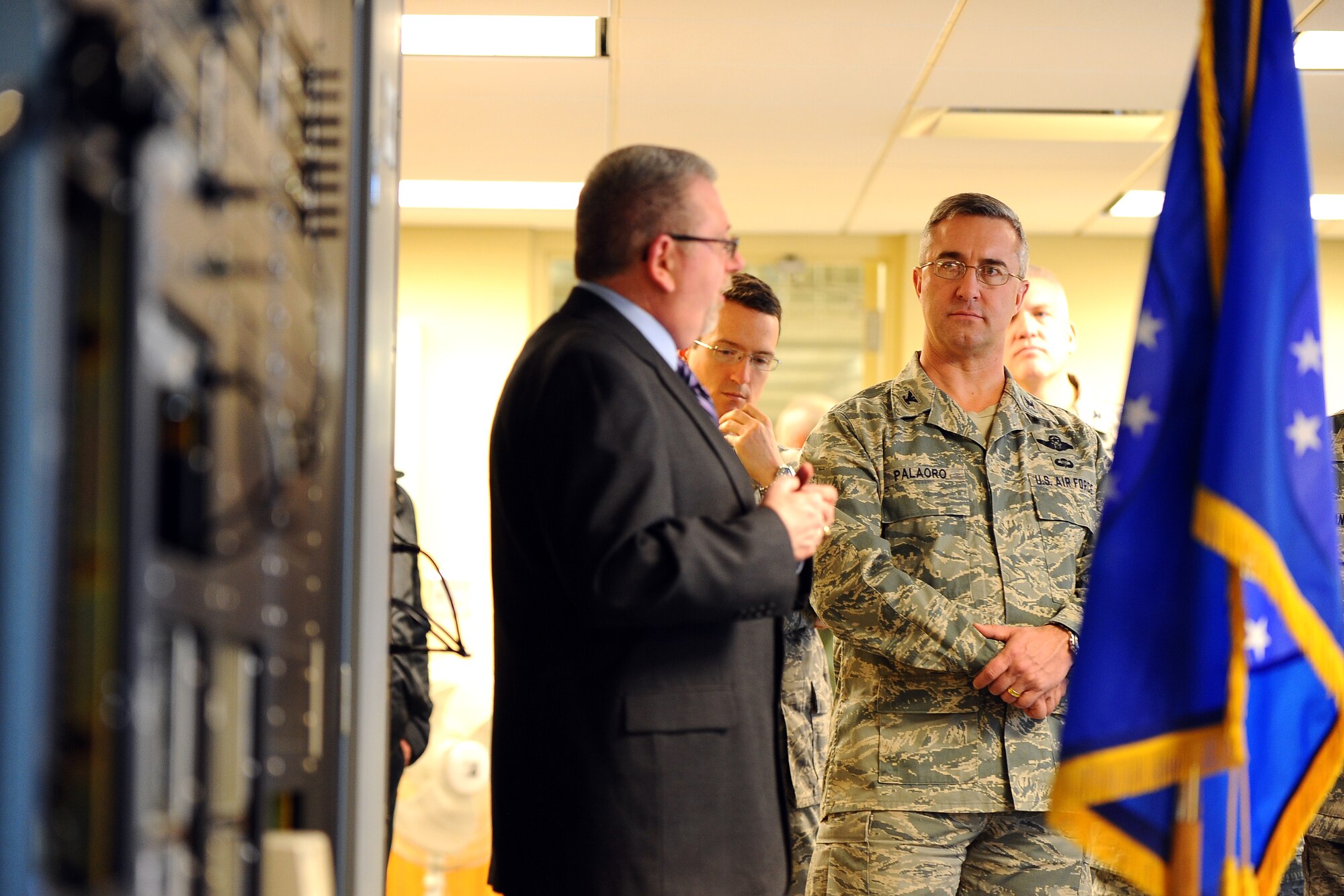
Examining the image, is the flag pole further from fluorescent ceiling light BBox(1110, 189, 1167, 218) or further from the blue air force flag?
fluorescent ceiling light BBox(1110, 189, 1167, 218)

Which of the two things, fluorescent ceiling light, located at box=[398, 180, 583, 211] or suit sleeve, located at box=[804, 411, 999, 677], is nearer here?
suit sleeve, located at box=[804, 411, 999, 677]

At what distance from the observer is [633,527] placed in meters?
1.47

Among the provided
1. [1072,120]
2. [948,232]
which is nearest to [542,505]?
[948,232]

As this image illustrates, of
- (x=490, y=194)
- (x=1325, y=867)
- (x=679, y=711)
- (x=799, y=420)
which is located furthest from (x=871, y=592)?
(x=490, y=194)

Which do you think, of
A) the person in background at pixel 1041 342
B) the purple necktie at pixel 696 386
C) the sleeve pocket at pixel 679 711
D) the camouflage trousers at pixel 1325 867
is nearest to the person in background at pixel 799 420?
the person in background at pixel 1041 342

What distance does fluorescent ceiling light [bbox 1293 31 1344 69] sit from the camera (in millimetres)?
3730

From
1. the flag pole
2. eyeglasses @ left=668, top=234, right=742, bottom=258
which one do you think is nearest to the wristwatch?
the flag pole

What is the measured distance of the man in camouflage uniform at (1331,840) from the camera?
2623 millimetres

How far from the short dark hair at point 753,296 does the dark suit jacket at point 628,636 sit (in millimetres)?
1169

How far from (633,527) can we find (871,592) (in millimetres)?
683

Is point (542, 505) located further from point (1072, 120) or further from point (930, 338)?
point (1072, 120)

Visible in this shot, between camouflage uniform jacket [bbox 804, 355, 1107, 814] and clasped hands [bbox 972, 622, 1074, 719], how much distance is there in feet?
0.08

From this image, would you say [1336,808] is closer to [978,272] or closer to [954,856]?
[954,856]

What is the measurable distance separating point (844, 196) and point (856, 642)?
366 cm
